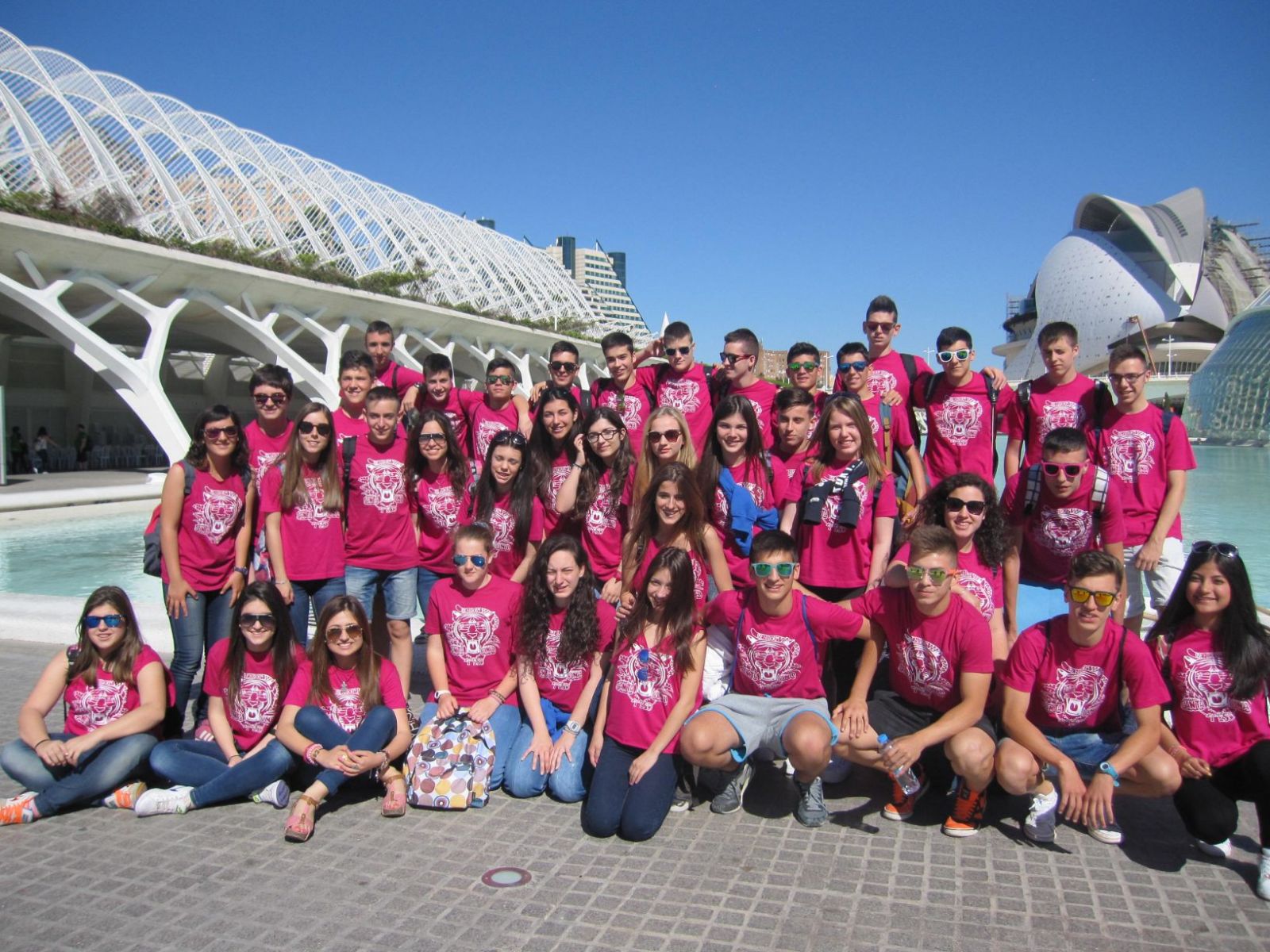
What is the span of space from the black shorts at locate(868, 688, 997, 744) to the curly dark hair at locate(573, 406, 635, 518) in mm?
1647

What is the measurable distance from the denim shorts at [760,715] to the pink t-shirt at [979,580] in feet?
2.70

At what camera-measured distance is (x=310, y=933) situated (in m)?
2.73

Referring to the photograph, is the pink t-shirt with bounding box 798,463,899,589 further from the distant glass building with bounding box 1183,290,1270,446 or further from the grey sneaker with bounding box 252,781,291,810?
the distant glass building with bounding box 1183,290,1270,446

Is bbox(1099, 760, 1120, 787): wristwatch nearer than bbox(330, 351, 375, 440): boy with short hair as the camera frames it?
Yes

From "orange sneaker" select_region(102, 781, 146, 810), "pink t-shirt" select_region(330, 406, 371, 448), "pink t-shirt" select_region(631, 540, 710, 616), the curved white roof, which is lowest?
"orange sneaker" select_region(102, 781, 146, 810)

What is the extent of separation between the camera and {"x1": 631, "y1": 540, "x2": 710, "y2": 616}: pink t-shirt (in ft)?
13.6

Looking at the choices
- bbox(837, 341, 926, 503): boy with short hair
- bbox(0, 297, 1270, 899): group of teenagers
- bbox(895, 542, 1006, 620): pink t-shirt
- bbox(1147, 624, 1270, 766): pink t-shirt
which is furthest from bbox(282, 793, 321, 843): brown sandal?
bbox(1147, 624, 1270, 766): pink t-shirt

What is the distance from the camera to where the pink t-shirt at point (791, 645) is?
3.81 m

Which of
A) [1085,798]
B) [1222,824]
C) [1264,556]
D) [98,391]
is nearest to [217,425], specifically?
[1085,798]

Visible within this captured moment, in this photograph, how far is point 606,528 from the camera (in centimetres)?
468

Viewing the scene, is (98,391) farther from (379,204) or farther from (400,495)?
(400,495)

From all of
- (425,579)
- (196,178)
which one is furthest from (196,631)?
(196,178)

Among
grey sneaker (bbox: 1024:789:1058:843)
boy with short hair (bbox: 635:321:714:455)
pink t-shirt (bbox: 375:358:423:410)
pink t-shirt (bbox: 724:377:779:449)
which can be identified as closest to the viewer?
grey sneaker (bbox: 1024:789:1058:843)

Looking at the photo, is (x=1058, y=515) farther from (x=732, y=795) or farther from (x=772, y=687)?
(x=732, y=795)
